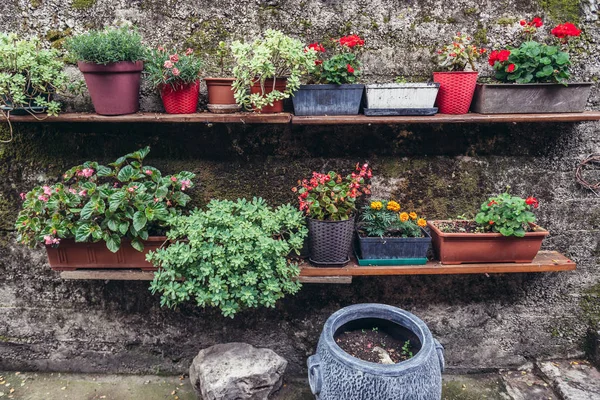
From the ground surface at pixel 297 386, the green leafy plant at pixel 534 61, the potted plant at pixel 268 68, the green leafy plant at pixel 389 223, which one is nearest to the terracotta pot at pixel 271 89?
the potted plant at pixel 268 68

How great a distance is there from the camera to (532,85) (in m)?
2.16

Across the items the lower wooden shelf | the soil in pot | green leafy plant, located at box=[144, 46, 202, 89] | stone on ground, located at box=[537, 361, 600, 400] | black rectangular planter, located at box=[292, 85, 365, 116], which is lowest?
stone on ground, located at box=[537, 361, 600, 400]

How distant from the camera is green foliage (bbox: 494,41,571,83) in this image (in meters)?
2.13

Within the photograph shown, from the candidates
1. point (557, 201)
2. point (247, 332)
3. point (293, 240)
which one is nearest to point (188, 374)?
point (247, 332)

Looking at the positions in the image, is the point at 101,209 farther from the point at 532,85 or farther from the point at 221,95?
the point at 532,85

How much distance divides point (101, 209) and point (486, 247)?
207cm

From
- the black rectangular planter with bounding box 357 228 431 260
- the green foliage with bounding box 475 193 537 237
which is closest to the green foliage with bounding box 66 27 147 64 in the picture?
the black rectangular planter with bounding box 357 228 431 260

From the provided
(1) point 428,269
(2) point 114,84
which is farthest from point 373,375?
(2) point 114,84

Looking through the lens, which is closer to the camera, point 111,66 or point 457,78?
point 111,66

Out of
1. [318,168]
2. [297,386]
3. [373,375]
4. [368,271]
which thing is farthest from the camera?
[297,386]

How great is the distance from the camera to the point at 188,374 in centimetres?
270

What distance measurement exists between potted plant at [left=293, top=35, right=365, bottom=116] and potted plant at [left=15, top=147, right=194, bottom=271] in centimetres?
78

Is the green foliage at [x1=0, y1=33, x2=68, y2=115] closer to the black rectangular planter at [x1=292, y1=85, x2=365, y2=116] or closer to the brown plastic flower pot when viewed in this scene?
the brown plastic flower pot

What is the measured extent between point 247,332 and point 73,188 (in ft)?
4.49
